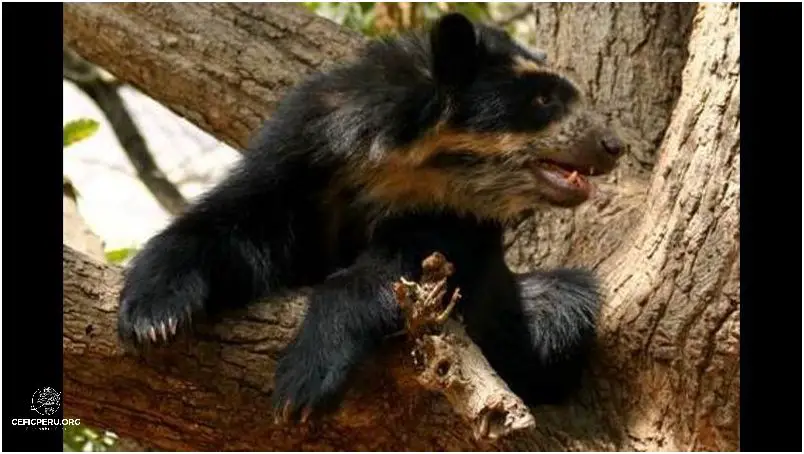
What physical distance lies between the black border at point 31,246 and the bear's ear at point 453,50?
1218 millimetres

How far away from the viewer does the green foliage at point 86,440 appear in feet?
17.7

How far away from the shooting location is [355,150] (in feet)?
13.9

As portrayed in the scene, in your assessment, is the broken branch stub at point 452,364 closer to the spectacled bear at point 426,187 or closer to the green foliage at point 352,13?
the spectacled bear at point 426,187

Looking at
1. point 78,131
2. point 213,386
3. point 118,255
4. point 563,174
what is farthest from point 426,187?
point 118,255

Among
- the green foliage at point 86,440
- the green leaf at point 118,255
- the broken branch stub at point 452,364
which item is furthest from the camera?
the green leaf at point 118,255

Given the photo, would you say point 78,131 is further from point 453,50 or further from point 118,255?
point 453,50

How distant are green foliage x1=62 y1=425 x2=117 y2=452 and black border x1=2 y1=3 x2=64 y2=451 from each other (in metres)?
1.65

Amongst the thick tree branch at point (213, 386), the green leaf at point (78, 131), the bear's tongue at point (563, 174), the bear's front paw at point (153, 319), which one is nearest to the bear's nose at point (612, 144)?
the bear's tongue at point (563, 174)

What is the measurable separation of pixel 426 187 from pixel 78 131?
6.34ft

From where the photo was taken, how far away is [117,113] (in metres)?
7.87

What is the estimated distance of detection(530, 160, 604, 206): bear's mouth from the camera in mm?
4211

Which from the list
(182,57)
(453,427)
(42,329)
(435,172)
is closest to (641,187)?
(435,172)

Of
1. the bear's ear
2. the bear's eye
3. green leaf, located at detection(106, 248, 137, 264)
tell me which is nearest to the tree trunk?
the bear's eye

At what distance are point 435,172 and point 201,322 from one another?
975 millimetres
